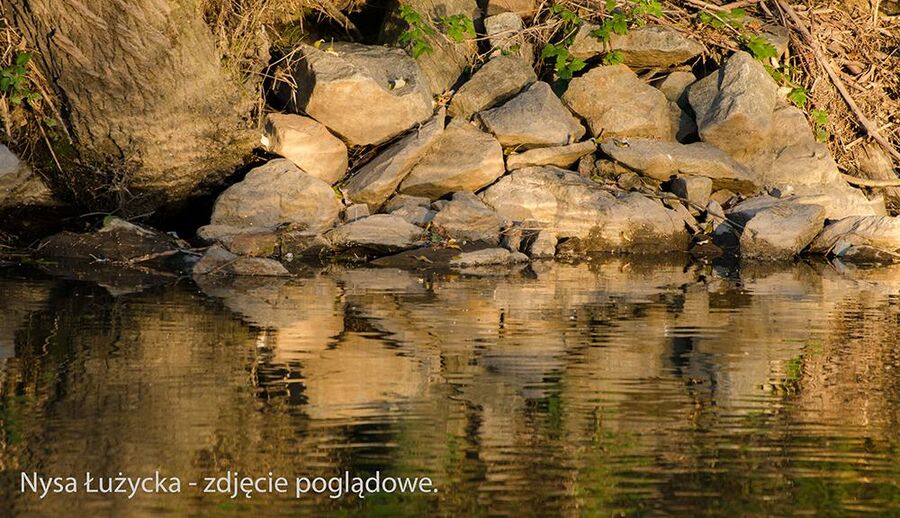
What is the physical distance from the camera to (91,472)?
16.5ft

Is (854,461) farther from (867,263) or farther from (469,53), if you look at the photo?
(469,53)

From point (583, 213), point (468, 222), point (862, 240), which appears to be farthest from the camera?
point (862, 240)

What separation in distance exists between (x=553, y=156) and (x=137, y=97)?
449 centimetres

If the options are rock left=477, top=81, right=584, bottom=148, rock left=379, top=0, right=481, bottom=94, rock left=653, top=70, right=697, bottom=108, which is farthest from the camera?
rock left=653, top=70, right=697, bottom=108

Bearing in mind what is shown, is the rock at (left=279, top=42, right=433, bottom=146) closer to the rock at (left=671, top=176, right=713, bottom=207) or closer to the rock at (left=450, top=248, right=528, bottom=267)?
the rock at (left=450, top=248, right=528, bottom=267)

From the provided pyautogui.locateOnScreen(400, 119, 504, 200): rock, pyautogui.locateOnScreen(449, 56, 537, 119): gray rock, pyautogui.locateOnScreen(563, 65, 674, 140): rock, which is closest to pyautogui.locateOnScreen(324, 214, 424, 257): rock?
pyautogui.locateOnScreen(400, 119, 504, 200): rock

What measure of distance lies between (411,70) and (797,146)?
4.80 m

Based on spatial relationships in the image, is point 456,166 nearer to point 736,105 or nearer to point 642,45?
point 642,45

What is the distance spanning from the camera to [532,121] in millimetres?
14414

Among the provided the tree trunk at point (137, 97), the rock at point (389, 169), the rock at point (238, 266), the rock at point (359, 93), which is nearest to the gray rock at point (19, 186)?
the tree trunk at point (137, 97)

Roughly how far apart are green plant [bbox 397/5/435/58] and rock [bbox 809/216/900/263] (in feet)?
15.6

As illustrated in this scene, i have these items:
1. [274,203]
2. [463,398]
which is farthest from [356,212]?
[463,398]

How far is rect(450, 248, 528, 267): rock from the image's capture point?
1269 cm

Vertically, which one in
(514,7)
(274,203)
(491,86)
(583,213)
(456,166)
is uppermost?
(514,7)
